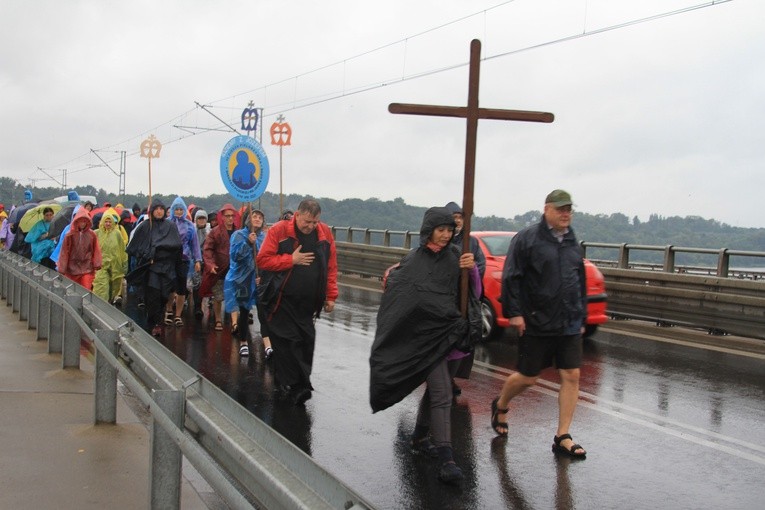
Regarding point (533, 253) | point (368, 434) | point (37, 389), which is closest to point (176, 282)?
point (37, 389)

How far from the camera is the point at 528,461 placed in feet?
21.1

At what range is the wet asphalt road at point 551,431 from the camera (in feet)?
18.8

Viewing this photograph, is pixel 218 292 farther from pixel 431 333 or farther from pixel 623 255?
pixel 623 255

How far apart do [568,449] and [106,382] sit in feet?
10.5

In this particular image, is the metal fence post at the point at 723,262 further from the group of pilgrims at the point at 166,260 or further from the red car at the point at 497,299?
the group of pilgrims at the point at 166,260

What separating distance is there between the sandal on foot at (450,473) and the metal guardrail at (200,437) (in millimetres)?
1616

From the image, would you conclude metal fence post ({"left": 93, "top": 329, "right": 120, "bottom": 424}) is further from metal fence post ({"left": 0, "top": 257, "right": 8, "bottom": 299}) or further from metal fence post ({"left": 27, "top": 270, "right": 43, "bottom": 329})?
metal fence post ({"left": 0, "top": 257, "right": 8, "bottom": 299})

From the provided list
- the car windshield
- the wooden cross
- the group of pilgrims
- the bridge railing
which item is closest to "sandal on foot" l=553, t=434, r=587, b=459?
the wooden cross

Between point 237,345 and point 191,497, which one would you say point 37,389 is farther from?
point 237,345

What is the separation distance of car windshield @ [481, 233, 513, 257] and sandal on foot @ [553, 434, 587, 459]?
255 inches

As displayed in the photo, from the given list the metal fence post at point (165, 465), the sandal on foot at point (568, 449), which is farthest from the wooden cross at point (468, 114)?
the metal fence post at point (165, 465)

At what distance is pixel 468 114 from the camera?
21.3ft

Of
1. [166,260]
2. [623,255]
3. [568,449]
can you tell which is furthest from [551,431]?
[623,255]

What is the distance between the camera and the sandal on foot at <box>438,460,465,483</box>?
581cm
